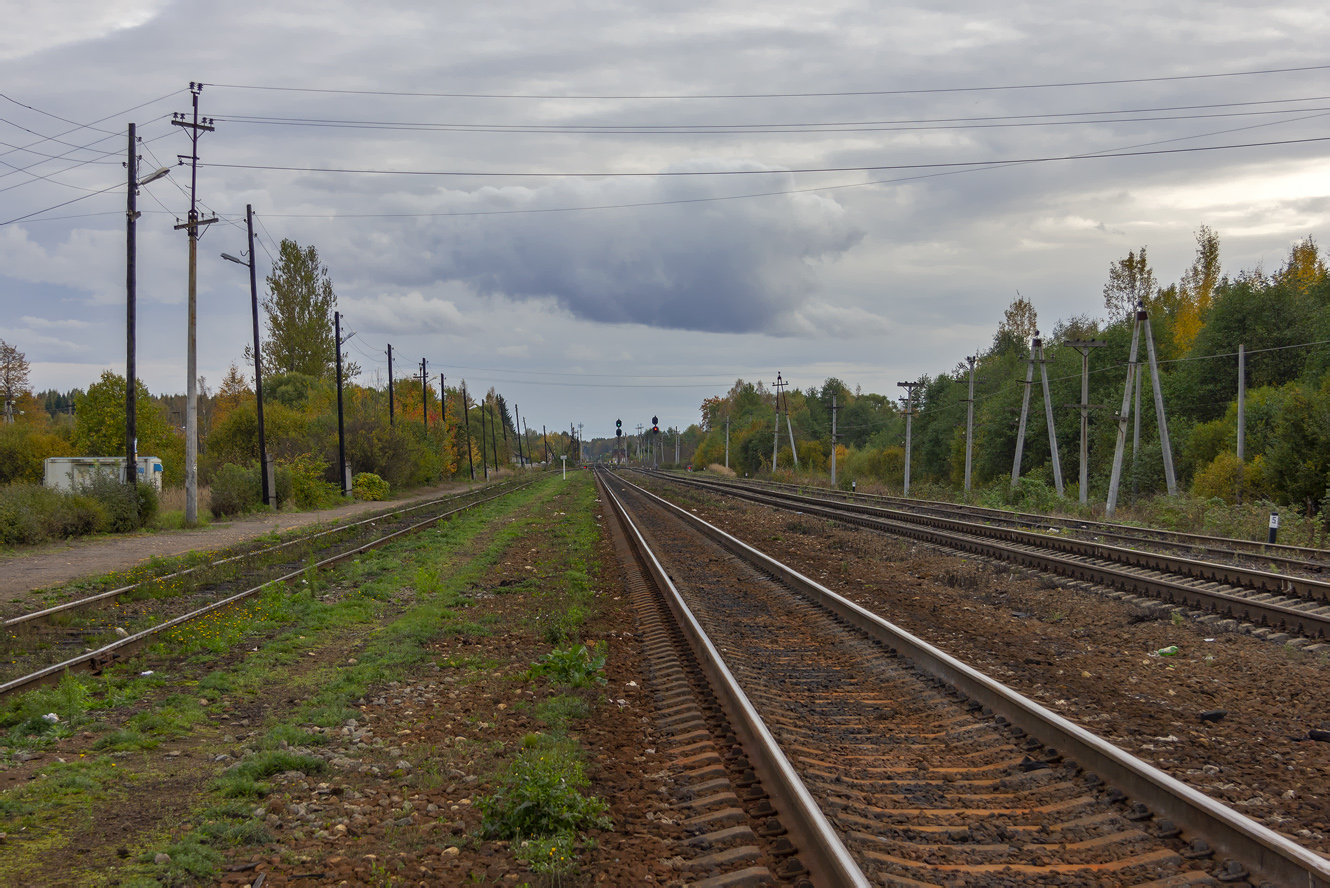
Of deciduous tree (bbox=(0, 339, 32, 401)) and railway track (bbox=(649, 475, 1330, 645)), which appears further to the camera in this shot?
deciduous tree (bbox=(0, 339, 32, 401))

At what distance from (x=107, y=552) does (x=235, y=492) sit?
38.0 ft

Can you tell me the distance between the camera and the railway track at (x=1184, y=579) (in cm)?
987

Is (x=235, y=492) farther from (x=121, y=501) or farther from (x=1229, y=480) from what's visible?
(x=1229, y=480)

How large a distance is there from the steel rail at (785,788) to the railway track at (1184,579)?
635cm

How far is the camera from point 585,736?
6.41 m

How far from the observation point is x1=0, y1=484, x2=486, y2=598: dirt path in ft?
50.3

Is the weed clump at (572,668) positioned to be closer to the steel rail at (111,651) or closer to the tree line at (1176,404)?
the steel rail at (111,651)

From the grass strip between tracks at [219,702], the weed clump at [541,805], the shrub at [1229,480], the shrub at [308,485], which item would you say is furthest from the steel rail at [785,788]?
the shrub at [308,485]

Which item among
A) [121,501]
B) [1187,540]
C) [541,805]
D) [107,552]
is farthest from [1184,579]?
[121,501]

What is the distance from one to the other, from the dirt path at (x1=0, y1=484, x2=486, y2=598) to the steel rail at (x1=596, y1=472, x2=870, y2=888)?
12.2 m

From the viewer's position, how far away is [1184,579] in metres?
12.9

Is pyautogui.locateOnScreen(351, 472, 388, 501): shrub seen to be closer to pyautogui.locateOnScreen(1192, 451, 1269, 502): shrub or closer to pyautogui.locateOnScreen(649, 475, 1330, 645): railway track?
pyautogui.locateOnScreen(649, 475, 1330, 645): railway track

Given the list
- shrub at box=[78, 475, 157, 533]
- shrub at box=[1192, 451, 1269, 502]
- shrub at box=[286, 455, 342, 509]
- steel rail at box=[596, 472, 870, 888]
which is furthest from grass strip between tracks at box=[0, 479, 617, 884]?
shrub at box=[1192, 451, 1269, 502]

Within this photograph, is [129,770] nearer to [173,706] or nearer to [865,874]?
[173,706]
